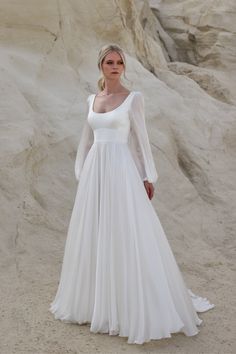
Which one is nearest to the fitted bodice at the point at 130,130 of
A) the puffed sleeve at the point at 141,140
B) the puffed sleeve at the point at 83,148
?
the puffed sleeve at the point at 141,140

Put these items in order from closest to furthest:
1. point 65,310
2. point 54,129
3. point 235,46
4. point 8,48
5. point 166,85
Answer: point 65,310
point 54,129
point 8,48
point 166,85
point 235,46

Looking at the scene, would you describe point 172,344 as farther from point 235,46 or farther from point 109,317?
point 235,46

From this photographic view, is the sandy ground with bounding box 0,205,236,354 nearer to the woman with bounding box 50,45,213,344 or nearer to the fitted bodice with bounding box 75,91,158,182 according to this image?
the woman with bounding box 50,45,213,344

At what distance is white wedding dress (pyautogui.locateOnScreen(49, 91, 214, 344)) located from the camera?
307 centimetres

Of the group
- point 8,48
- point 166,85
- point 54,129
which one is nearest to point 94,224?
point 54,129

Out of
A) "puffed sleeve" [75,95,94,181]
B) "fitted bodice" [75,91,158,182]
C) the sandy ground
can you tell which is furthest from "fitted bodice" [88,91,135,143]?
the sandy ground

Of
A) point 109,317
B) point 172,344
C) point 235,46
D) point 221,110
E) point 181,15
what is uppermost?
point 181,15

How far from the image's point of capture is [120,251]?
3.10m

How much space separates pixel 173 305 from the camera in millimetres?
3121

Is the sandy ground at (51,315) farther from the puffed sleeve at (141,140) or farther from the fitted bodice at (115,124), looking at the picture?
the fitted bodice at (115,124)

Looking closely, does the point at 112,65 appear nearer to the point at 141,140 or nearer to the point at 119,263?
the point at 141,140

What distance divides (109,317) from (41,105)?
2793mm

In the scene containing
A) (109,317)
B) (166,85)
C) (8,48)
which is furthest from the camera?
(166,85)

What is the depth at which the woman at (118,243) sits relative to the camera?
121 inches
